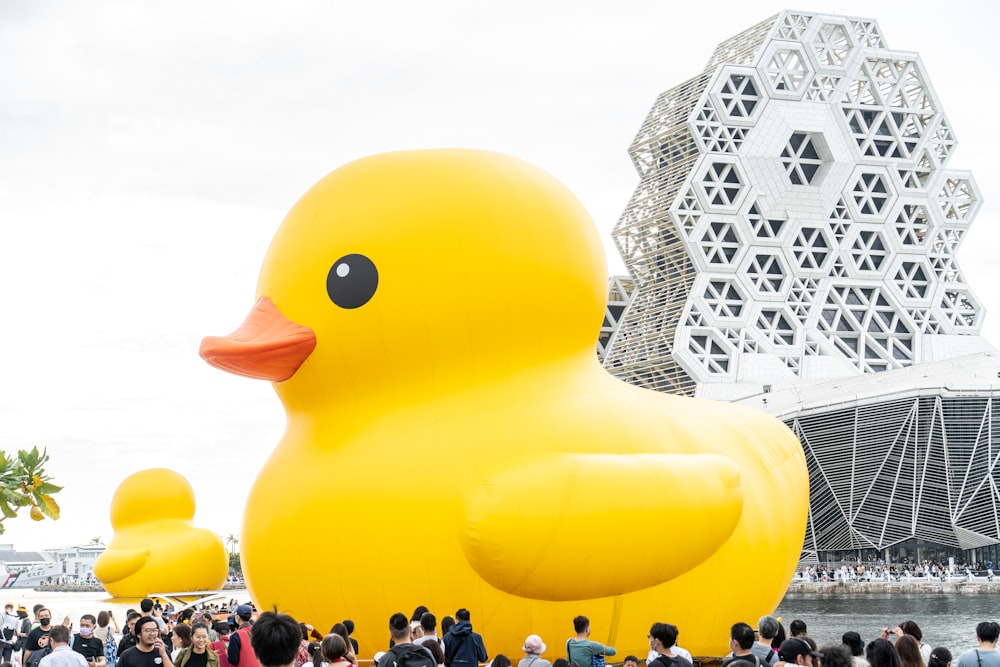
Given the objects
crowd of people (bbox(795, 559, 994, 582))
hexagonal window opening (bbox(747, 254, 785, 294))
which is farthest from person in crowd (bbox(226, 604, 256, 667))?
hexagonal window opening (bbox(747, 254, 785, 294))

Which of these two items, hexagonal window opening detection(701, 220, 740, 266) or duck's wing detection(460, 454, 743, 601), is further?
hexagonal window opening detection(701, 220, 740, 266)

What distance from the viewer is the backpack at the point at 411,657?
8.26 m

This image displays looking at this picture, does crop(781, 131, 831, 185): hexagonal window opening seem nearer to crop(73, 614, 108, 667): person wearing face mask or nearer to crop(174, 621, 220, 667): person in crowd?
crop(73, 614, 108, 667): person wearing face mask

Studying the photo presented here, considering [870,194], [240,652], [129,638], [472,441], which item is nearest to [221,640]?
[129,638]

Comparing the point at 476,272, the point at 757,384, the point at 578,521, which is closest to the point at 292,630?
the point at 578,521

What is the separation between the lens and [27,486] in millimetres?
20719

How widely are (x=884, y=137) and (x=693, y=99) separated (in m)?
10.6

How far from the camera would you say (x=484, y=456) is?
40.7 feet

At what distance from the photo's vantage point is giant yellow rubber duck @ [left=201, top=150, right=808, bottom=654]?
11.9 meters

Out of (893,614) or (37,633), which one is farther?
(893,614)

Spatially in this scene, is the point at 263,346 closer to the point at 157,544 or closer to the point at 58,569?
the point at 157,544

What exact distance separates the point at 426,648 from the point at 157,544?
1772 centimetres

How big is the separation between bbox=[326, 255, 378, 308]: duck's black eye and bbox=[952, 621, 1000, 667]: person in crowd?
7.00 meters

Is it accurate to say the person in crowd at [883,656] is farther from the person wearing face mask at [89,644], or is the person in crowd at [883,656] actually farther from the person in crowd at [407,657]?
the person wearing face mask at [89,644]
